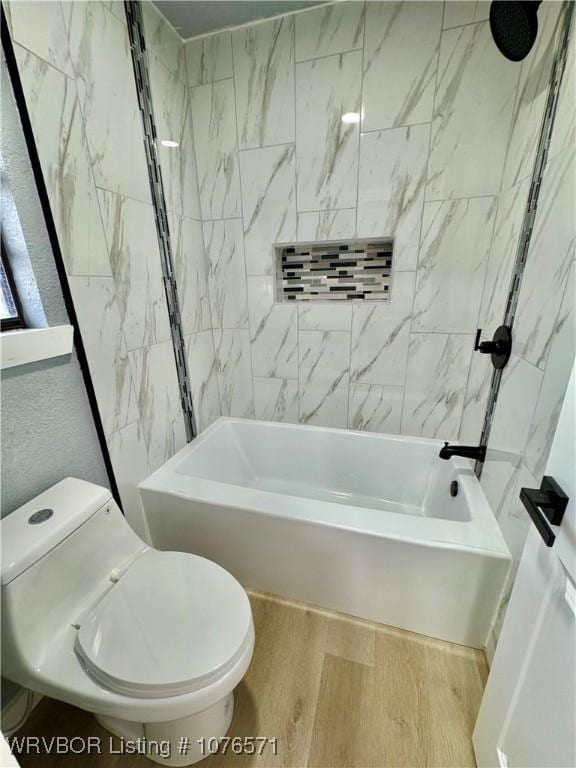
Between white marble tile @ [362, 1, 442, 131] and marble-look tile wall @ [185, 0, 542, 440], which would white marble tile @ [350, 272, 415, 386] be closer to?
marble-look tile wall @ [185, 0, 542, 440]

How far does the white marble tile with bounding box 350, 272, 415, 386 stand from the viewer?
167cm

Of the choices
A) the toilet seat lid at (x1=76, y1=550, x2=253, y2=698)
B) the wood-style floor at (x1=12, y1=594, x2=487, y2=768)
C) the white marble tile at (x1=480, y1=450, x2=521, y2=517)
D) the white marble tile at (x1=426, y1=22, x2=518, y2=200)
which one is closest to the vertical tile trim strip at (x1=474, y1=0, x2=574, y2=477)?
the white marble tile at (x1=480, y1=450, x2=521, y2=517)

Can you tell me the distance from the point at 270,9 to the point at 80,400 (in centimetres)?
190

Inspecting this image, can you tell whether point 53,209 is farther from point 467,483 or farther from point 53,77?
point 467,483

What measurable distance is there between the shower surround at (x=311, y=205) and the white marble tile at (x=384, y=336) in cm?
1

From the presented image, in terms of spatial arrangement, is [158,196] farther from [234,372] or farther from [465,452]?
[465,452]

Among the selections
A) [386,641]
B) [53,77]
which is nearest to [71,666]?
[386,641]

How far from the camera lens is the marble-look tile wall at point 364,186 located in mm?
1370

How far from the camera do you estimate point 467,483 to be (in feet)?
4.59

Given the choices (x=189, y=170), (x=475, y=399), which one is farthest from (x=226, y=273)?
(x=475, y=399)

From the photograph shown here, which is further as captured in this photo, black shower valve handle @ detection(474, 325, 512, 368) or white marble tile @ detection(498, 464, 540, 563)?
black shower valve handle @ detection(474, 325, 512, 368)

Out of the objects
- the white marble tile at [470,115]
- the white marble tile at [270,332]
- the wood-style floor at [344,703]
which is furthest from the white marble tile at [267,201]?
the wood-style floor at [344,703]

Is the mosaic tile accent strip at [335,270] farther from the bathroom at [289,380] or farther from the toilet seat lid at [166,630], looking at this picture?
the toilet seat lid at [166,630]

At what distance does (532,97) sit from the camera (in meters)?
1.17
